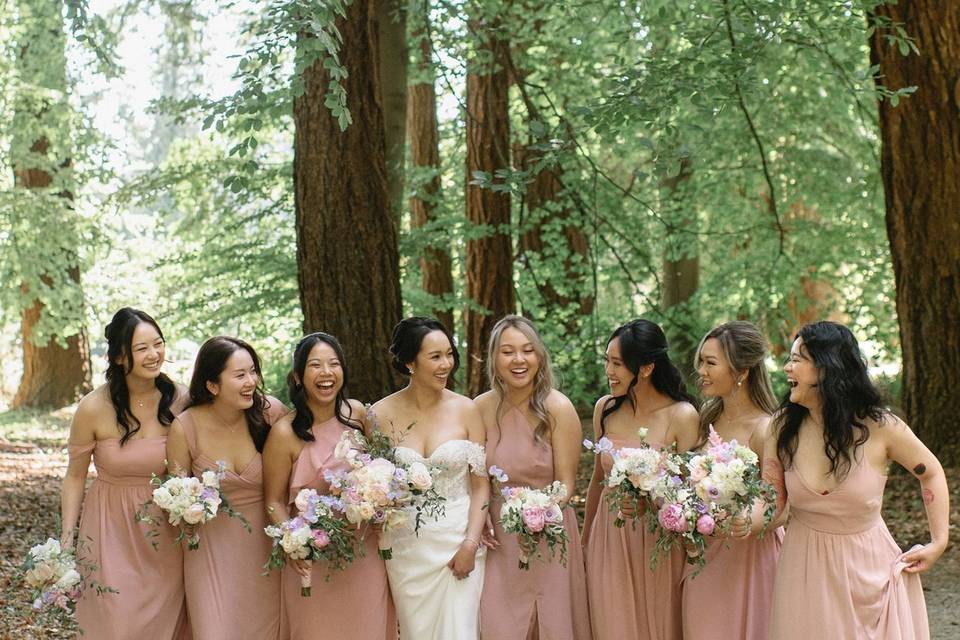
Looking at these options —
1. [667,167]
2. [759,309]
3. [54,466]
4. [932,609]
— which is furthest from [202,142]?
[932,609]

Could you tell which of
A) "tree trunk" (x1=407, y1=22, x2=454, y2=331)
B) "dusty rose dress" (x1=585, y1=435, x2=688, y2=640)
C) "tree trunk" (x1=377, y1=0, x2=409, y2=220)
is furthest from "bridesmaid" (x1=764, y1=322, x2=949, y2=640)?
"tree trunk" (x1=407, y1=22, x2=454, y2=331)

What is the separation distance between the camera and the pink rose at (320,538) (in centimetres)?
498

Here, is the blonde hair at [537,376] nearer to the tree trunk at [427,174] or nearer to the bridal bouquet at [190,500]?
the bridal bouquet at [190,500]

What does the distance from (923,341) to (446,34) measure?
581 centimetres

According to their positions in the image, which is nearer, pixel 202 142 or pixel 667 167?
pixel 667 167

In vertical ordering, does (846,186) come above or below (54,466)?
above

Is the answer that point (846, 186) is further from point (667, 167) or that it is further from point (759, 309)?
point (667, 167)

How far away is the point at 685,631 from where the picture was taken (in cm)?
530

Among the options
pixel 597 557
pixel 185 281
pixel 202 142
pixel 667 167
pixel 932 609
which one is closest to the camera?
pixel 597 557

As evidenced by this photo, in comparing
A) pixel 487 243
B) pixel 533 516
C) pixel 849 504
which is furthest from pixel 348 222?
pixel 487 243

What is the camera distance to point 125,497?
5.45 meters

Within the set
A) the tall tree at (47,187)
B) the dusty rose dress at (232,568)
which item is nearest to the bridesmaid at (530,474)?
the dusty rose dress at (232,568)

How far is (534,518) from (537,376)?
92 cm

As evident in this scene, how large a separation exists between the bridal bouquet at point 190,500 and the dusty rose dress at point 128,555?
0.24m
